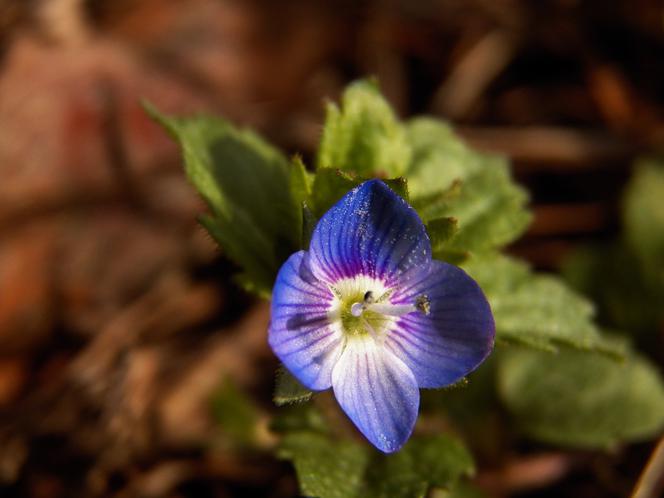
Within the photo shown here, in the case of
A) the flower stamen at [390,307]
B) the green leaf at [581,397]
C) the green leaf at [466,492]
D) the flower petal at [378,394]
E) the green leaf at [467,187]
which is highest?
the flower stamen at [390,307]

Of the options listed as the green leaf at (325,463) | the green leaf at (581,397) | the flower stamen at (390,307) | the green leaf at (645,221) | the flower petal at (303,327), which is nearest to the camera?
the flower petal at (303,327)

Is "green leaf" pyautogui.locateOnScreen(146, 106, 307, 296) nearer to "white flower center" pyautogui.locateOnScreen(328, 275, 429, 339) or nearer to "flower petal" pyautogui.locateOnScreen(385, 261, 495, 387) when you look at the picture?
"white flower center" pyautogui.locateOnScreen(328, 275, 429, 339)

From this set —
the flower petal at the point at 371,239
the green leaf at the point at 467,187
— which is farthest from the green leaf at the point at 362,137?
the flower petal at the point at 371,239

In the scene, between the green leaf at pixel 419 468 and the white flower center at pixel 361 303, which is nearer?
the white flower center at pixel 361 303

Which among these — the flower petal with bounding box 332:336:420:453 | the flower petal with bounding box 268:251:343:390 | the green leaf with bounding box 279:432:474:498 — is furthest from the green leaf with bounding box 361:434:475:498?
the flower petal with bounding box 268:251:343:390

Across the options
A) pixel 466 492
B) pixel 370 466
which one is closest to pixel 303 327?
pixel 370 466

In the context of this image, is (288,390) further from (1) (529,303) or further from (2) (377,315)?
(1) (529,303)

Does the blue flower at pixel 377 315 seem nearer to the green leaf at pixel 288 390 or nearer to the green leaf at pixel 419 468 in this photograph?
the green leaf at pixel 288 390
